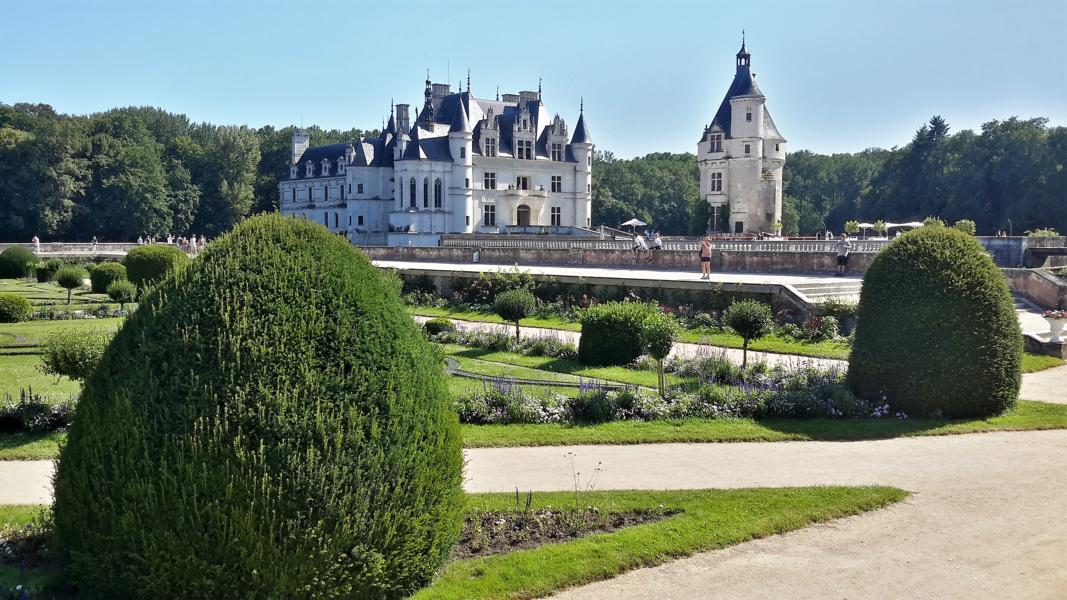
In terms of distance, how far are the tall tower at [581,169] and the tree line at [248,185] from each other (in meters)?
8.62

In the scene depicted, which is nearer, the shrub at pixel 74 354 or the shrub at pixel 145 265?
the shrub at pixel 74 354

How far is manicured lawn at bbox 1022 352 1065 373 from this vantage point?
15.8m

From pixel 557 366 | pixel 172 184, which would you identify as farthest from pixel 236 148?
pixel 557 366

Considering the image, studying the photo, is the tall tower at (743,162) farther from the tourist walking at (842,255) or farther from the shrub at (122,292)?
the shrub at (122,292)

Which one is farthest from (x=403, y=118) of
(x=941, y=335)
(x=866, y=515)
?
(x=866, y=515)

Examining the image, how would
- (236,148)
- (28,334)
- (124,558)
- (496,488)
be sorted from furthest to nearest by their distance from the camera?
(236,148), (28,334), (496,488), (124,558)

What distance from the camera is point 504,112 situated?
7044 centimetres

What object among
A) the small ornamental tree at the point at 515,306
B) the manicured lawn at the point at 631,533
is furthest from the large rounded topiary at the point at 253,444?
the small ornamental tree at the point at 515,306

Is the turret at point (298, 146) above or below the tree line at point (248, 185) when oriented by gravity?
above

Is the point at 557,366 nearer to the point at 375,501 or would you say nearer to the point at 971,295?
the point at 971,295

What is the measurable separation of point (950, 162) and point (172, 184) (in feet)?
203

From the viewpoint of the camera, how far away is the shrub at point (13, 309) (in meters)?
21.8

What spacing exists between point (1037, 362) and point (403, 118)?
62187 mm

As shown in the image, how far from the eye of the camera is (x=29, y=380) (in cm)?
1371
